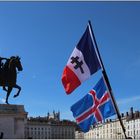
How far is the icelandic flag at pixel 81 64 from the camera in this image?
17.0m

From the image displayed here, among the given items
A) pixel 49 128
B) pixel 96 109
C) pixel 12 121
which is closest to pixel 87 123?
pixel 96 109

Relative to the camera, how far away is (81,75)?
672 inches

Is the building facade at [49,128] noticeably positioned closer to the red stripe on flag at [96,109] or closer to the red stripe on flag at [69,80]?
the red stripe on flag at [69,80]

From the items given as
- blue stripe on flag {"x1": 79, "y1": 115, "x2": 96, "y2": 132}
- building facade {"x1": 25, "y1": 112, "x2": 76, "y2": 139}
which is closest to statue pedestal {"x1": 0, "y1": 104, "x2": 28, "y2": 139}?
blue stripe on flag {"x1": 79, "y1": 115, "x2": 96, "y2": 132}

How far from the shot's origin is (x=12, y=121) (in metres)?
24.2

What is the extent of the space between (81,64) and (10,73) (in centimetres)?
762

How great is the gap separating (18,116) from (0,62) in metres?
2.74

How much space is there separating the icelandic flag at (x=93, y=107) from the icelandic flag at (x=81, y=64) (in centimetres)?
56

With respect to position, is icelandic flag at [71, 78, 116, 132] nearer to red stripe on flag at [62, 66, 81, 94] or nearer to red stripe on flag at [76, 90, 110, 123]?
red stripe on flag at [76, 90, 110, 123]

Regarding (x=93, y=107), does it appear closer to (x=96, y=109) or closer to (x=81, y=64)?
(x=96, y=109)

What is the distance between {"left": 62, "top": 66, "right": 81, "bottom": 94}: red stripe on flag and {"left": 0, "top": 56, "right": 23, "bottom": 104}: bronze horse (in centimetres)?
706

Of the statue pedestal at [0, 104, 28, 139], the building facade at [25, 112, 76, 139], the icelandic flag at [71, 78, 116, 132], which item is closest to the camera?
the icelandic flag at [71, 78, 116, 132]

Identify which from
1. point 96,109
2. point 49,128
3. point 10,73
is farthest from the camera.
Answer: point 49,128

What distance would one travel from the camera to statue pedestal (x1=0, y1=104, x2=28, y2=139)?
23.8 metres
